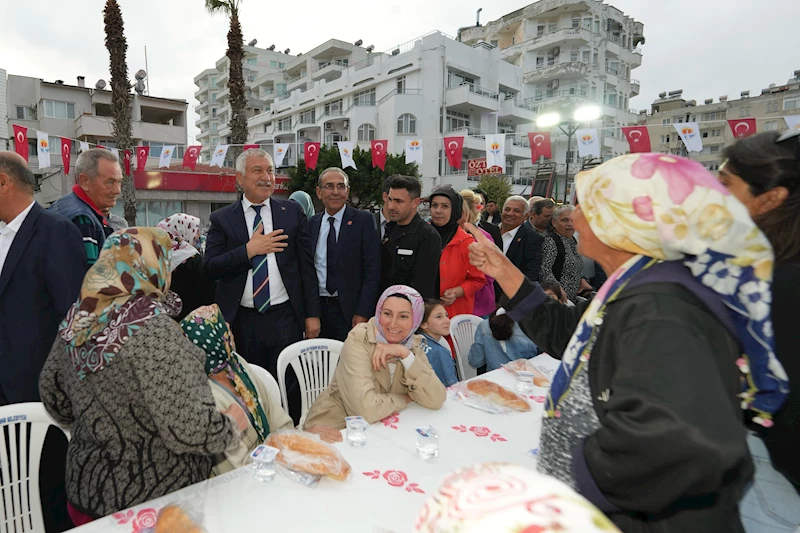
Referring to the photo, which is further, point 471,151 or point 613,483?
point 471,151

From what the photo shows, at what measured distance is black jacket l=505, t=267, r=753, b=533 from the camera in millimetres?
759

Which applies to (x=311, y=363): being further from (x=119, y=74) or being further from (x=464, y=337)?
(x=119, y=74)

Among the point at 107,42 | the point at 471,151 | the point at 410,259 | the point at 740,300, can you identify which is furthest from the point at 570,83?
the point at 740,300

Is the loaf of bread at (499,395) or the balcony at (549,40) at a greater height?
the balcony at (549,40)

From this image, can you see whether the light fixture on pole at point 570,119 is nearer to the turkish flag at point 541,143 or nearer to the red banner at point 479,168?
the turkish flag at point 541,143

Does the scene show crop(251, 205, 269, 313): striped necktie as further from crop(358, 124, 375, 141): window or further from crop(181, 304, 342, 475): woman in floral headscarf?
crop(358, 124, 375, 141): window

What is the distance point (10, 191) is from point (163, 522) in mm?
2156

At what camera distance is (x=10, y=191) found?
7.78 ft

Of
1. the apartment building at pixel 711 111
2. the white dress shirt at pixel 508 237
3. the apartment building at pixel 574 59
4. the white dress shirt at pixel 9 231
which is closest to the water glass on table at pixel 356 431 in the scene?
the white dress shirt at pixel 9 231

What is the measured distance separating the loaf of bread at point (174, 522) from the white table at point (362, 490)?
5 centimetres

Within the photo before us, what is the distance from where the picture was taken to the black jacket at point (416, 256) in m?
3.66

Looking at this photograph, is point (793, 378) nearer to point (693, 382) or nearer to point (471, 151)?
point (693, 382)

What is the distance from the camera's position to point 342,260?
367cm

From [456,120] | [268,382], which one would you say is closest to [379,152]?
[268,382]
